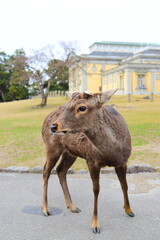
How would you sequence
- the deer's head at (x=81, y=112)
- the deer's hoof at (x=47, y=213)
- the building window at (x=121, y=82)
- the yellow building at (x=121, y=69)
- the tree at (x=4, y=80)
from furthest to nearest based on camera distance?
1. the tree at (x=4, y=80)
2. the building window at (x=121, y=82)
3. the yellow building at (x=121, y=69)
4. the deer's hoof at (x=47, y=213)
5. the deer's head at (x=81, y=112)

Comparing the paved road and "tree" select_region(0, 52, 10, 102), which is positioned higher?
"tree" select_region(0, 52, 10, 102)

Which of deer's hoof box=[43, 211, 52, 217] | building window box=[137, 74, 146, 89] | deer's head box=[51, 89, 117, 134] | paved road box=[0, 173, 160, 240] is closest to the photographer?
deer's head box=[51, 89, 117, 134]

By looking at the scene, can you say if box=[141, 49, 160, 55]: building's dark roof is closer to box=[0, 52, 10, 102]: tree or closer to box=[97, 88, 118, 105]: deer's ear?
box=[0, 52, 10, 102]: tree

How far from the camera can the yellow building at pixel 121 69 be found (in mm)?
44469

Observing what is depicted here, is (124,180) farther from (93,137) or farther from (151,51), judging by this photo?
(151,51)

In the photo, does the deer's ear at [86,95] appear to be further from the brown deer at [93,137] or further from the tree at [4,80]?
the tree at [4,80]

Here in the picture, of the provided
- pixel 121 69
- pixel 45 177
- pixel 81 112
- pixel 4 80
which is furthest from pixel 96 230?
pixel 4 80

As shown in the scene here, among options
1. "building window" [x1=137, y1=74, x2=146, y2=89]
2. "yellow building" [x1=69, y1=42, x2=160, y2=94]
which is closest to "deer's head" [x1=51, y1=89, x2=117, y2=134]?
"yellow building" [x1=69, y1=42, x2=160, y2=94]

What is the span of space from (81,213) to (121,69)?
4354cm

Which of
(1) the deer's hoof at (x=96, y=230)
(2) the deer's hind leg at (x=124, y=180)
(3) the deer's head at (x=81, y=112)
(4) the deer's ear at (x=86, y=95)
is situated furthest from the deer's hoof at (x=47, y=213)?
(4) the deer's ear at (x=86, y=95)

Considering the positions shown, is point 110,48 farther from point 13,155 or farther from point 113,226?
point 113,226

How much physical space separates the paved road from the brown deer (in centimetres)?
20

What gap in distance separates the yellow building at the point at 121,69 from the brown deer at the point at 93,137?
1238 inches

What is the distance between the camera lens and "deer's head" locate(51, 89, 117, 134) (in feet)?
10.2
